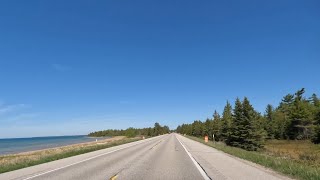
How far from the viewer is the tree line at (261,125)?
160ft

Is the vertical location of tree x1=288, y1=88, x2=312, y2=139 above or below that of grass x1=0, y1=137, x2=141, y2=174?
above

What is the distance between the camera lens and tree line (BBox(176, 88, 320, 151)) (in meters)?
48.8

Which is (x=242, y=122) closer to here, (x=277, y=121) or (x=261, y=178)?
(x=261, y=178)

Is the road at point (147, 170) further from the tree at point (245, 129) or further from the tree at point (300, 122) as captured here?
the tree at point (300, 122)

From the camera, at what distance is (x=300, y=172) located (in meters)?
12.1

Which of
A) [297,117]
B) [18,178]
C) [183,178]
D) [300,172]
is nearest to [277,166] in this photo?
[300,172]

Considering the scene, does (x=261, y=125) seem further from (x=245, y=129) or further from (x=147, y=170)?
Result: (x=147, y=170)

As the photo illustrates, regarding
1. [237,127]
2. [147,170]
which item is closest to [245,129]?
[237,127]

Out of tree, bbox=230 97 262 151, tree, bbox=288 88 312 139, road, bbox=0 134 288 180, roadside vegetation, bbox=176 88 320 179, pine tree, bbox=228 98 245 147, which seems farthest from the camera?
tree, bbox=288 88 312 139

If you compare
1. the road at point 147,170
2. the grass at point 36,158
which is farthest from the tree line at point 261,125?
the road at point 147,170

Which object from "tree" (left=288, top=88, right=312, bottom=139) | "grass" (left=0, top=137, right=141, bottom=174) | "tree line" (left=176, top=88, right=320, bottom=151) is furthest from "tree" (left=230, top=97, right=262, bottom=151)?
"tree" (left=288, top=88, right=312, bottom=139)

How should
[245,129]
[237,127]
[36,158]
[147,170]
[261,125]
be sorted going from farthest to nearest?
[261,125] → [237,127] → [245,129] → [36,158] → [147,170]

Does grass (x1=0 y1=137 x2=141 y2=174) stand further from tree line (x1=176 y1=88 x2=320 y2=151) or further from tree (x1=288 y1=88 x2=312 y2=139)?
tree (x1=288 y1=88 x2=312 y2=139)

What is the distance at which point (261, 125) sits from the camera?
273ft
